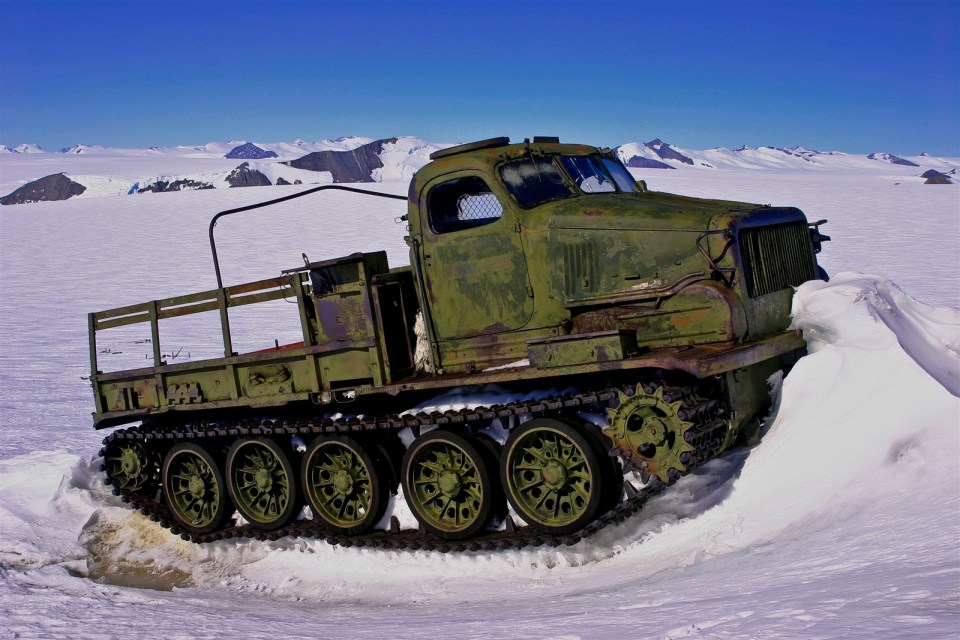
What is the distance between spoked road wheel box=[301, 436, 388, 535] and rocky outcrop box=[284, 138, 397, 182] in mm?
54693

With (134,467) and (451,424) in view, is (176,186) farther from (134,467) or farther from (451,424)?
(451,424)

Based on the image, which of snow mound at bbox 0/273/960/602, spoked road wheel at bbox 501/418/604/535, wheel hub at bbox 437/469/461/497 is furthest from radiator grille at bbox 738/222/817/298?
wheel hub at bbox 437/469/461/497

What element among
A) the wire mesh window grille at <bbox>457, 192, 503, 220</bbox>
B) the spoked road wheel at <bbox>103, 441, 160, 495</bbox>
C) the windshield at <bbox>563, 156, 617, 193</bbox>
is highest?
the windshield at <bbox>563, 156, 617, 193</bbox>

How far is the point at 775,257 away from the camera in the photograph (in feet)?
25.1

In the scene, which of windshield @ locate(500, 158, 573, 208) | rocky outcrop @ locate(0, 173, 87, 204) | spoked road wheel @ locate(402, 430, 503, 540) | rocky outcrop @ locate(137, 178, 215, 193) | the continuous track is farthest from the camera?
rocky outcrop @ locate(0, 173, 87, 204)

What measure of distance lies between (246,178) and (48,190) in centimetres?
1699

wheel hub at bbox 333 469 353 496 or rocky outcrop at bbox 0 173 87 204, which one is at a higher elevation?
rocky outcrop at bbox 0 173 87 204

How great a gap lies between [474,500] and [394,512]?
41.3 inches

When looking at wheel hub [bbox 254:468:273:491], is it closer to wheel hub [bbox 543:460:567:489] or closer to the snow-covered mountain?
wheel hub [bbox 543:460:567:489]

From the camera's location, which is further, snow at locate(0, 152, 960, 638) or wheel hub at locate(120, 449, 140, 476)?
wheel hub at locate(120, 449, 140, 476)

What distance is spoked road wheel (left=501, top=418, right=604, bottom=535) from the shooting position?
23.4 ft

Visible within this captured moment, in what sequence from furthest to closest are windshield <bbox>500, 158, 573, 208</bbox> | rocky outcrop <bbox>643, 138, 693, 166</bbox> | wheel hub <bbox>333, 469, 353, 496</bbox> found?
1. rocky outcrop <bbox>643, 138, 693, 166</bbox>
2. wheel hub <bbox>333, 469, 353, 496</bbox>
3. windshield <bbox>500, 158, 573, 208</bbox>

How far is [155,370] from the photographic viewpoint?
32.3ft

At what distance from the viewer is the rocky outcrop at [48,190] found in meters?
64.9
